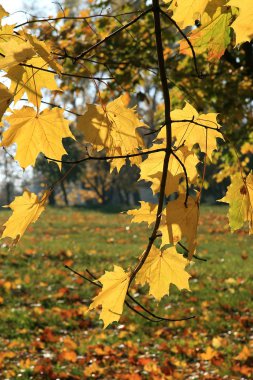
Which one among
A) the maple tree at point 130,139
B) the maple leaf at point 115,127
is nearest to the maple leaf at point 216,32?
the maple tree at point 130,139

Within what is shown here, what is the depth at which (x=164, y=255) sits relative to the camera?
1.42 metres

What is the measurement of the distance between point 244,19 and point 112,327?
5.75m

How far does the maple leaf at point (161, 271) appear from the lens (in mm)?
1405

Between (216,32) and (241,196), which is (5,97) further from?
(216,32)

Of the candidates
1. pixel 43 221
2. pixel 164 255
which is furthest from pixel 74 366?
pixel 43 221

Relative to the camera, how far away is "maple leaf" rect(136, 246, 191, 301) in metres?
1.41

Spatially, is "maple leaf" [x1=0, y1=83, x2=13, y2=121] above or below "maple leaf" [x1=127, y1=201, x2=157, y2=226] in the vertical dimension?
above

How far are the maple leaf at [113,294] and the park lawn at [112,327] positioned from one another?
112 centimetres

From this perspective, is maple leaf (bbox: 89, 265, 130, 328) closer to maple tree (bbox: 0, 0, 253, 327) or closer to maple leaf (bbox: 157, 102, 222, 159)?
maple tree (bbox: 0, 0, 253, 327)

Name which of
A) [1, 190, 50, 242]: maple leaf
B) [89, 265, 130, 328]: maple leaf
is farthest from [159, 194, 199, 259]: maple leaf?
[1, 190, 50, 242]: maple leaf

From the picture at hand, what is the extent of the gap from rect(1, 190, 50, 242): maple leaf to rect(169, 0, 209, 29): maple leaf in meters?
0.54

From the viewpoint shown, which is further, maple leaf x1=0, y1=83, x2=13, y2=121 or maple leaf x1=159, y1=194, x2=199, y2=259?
maple leaf x1=159, y1=194, x2=199, y2=259

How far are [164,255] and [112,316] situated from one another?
0.79 ft

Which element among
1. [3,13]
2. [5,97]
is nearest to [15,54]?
[5,97]
